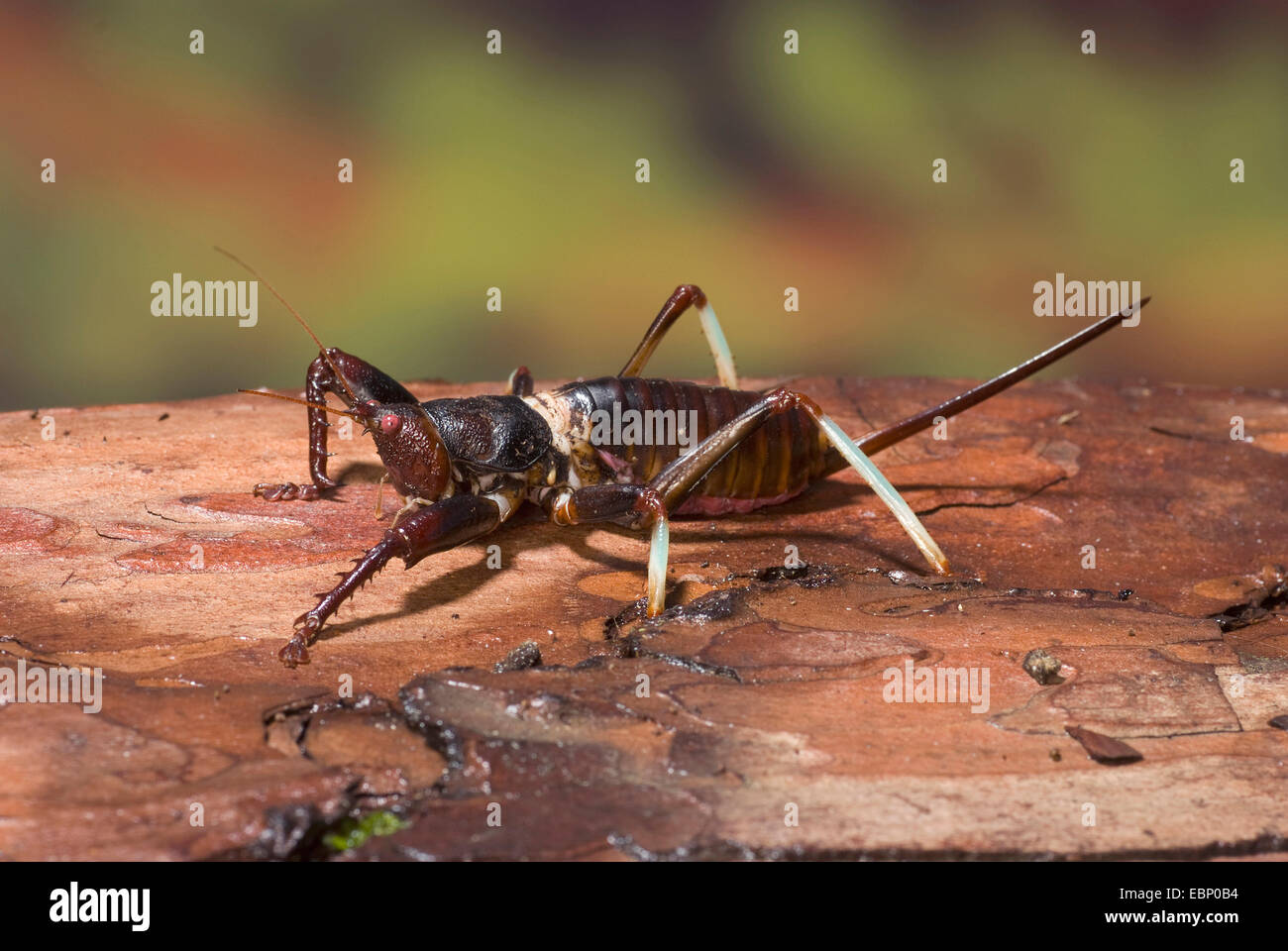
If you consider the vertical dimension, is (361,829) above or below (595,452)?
below

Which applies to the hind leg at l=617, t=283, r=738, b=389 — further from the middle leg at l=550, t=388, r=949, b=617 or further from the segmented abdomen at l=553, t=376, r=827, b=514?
the middle leg at l=550, t=388, r=949, b=617

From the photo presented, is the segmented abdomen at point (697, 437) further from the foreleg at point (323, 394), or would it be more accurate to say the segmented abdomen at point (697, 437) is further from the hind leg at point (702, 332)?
the foreleg at point (323, 394)

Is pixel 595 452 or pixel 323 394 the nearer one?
pixel 595 452

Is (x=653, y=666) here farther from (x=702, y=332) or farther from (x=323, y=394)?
(x=702, y=332)

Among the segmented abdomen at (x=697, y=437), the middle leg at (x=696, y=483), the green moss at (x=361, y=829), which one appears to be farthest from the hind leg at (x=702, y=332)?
the green moss at (x=361, y=829)

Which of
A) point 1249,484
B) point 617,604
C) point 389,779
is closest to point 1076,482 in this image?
point 1249,484

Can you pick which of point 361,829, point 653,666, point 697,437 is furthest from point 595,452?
point 361,829

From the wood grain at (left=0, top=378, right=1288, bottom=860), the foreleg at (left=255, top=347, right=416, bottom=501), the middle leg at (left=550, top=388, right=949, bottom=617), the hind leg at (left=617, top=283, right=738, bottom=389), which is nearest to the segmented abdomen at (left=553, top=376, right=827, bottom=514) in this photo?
the wood grain at (left=0, top=378, right=1288, bottom=860)
